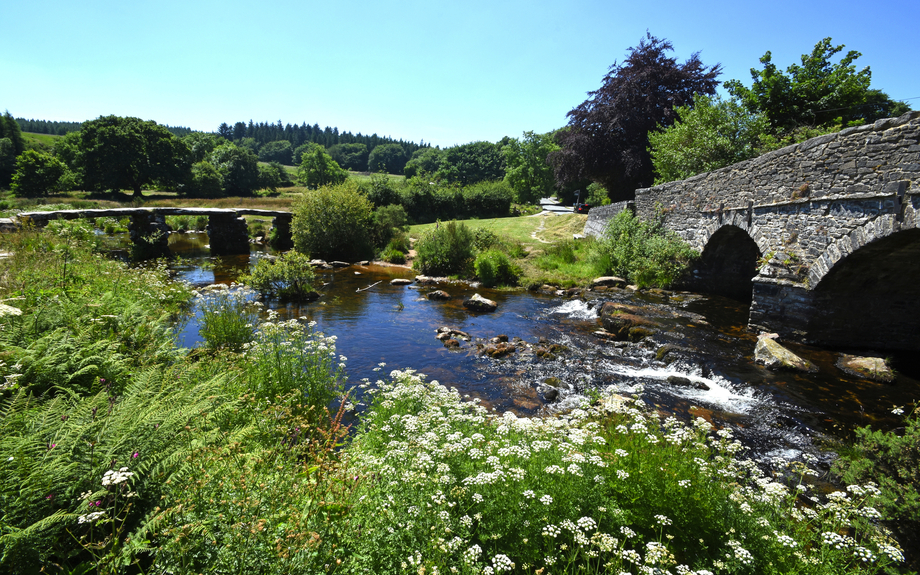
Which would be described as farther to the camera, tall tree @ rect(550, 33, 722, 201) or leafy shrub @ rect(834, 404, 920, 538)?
tall tree @ rect(550, 33, 722, 201)

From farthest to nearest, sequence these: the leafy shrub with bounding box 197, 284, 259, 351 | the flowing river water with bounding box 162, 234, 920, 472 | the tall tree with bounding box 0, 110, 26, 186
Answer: the tall tree with bounding box 0, 110, 26, 186 → the leafy shrub with bounding box 197, 284, 259, 351 → the flowing river water with bounding box 162, 234, 920, 472

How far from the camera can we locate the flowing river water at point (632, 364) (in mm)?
7527

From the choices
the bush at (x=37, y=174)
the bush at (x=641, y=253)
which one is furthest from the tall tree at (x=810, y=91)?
the bush at (x=37, y=174)

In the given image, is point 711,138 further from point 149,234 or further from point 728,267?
point 149,234

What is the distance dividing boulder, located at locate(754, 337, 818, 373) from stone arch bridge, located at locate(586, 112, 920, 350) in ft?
5.83

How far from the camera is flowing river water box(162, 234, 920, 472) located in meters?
7.53

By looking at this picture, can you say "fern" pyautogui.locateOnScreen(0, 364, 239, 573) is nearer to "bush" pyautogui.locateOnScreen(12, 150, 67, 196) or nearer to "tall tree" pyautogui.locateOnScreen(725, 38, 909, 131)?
"tall tree" pyautogui.locateOnScreen(725, 38, 909, 131)

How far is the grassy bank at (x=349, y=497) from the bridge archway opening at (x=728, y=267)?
13.0 meters

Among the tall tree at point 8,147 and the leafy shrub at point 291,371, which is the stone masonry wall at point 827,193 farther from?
the tall tree at point 8,147

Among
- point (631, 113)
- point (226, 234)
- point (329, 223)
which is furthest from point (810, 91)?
point (226, 234)

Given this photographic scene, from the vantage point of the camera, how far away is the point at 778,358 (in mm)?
9430

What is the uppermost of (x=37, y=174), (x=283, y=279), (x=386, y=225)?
(x=37, y=174)

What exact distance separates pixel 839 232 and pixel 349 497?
12495 millimetres

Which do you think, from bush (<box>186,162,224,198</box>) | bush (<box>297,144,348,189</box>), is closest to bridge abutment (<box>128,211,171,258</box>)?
bush (<box>186,162,224,198</box>)
